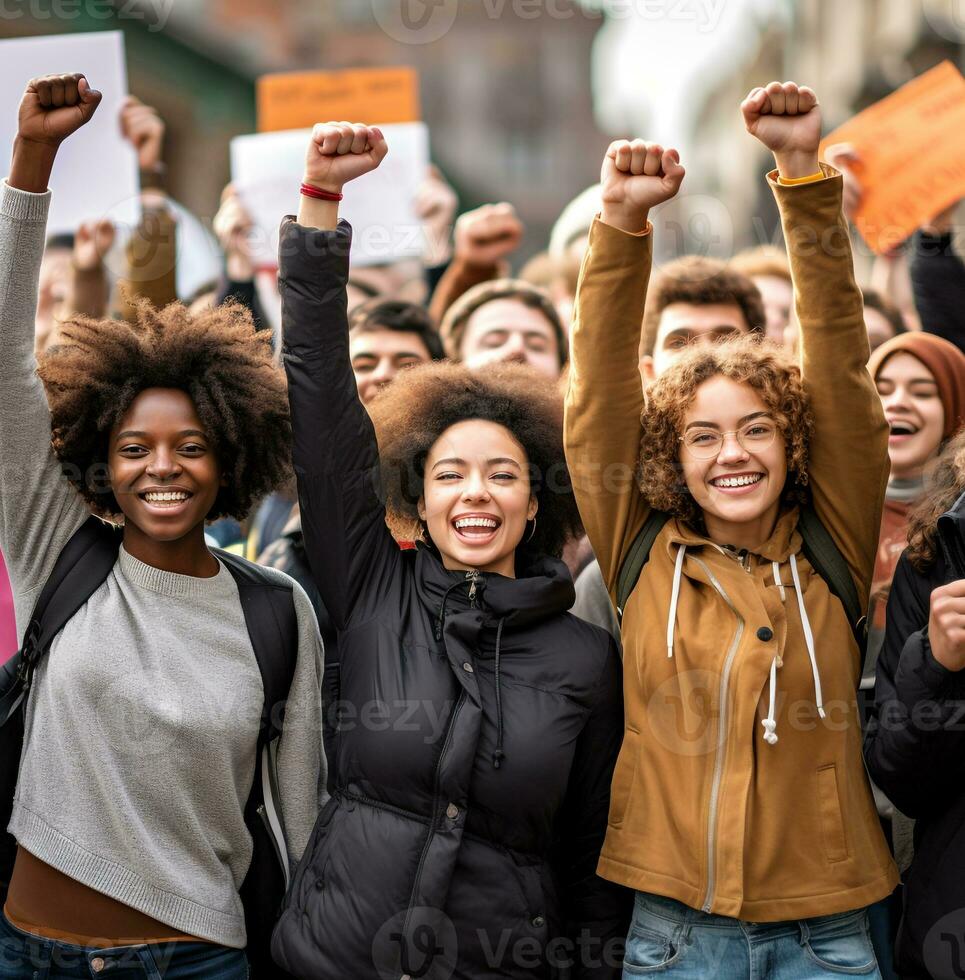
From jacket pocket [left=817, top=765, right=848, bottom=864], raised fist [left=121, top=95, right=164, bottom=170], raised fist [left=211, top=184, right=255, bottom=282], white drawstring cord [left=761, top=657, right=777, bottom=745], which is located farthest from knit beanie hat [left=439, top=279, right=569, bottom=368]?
jacket pocket [left=817, top=765, right=848, bottom=864]

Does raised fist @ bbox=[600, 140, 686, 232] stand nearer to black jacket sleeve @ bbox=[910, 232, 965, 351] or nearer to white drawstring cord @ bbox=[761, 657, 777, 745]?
white drawstring cord @ bbox=[761, 657, 777, 745]

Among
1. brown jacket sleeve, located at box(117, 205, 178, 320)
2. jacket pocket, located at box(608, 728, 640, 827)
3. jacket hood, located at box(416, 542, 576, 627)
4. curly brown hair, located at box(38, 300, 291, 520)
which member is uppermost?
brown jacket sleeve, located at box(117, 205, 178, 320)

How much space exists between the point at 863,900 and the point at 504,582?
1.02m

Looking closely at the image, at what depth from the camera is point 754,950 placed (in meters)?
2.75

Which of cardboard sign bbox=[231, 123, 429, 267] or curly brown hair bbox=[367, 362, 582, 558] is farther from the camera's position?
cardboard sign bbox=[231, 123, 429, 267]

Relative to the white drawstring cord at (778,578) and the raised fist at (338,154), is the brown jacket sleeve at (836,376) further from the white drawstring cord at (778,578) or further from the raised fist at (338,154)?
the raised fist at (338,154)

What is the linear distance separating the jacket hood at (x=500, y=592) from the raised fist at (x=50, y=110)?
1.23 metres

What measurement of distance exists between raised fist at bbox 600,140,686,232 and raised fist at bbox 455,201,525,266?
2.40 m

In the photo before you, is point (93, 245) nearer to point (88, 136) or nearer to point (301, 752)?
point (88, 136)

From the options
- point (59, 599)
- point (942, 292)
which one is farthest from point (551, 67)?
point (59, 599)

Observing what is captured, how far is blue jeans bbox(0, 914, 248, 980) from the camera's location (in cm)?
272

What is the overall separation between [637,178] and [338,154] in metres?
0.67

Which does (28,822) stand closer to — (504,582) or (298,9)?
(504,582)

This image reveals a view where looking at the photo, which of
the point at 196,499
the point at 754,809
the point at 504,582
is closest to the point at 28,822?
the point at 196,499
